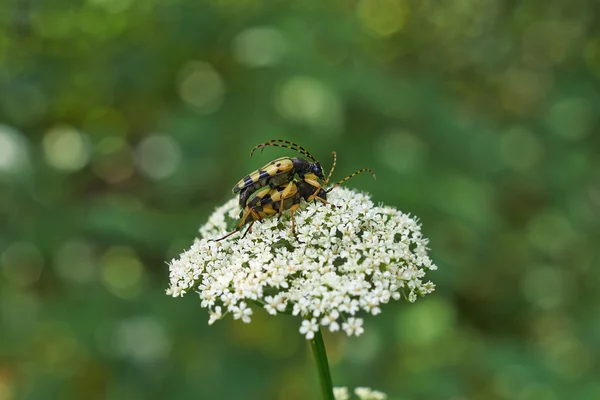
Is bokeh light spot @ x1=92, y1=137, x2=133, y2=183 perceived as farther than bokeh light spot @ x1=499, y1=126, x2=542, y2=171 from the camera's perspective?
No

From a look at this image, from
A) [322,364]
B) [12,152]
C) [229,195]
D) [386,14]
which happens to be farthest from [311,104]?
[386,14]

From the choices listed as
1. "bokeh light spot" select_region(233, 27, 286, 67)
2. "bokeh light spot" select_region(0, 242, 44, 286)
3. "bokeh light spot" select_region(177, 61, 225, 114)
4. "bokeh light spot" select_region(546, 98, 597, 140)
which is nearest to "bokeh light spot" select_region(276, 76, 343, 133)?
"bokeh light spot" select_region(233, 27, 286, 67)

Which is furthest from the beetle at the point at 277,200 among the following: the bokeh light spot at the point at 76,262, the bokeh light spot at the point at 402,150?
the bokeh light spot at the point at 76,262

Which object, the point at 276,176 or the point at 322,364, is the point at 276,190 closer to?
the point at 276,176

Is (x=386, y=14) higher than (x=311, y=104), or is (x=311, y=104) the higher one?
(x=386, y=14)

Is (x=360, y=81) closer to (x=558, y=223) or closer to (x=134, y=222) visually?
(x=134, y=222)

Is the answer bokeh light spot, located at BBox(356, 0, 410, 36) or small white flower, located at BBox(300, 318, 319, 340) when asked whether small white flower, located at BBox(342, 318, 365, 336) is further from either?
bokeh light spot, located at BBox(356, 0, 410, 36)
